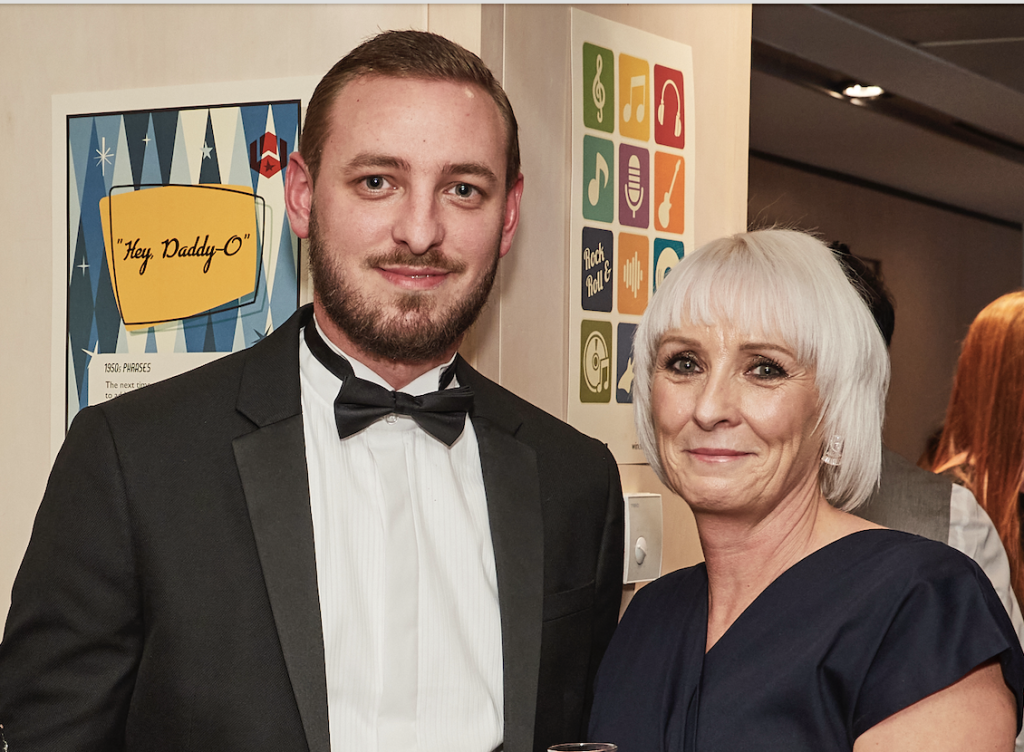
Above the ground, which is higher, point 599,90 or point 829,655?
point 599,90

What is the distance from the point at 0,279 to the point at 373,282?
91cm

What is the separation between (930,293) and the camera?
786 centimetres

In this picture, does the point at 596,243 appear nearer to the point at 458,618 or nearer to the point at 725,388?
the point at 725,388

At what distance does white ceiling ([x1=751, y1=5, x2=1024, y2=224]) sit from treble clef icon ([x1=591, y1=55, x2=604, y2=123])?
1878 millimetres

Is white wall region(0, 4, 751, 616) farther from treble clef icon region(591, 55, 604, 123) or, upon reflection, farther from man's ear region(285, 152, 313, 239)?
man's ear region(285, 152, 313, 239)

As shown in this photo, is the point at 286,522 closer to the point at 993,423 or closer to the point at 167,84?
the point at 167,84

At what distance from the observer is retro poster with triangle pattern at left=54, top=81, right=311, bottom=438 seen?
1.94 metres

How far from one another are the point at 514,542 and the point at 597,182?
0.80 m

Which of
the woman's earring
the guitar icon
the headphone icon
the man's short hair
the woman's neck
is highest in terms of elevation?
the headphone icon

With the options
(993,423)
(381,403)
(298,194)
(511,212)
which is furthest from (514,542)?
(993,423)

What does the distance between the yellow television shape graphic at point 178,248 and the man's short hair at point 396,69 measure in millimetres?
309

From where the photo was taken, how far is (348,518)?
159 centimetres

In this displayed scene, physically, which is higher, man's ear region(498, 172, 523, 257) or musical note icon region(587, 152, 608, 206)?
musical note icon region(587, 152, 608, 206)

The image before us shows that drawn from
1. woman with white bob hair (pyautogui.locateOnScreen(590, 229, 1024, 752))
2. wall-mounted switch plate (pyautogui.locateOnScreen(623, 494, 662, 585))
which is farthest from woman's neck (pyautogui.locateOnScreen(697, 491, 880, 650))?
wall-mounted switch plate (pyautogui.locateOnScreen(623, 494, 662, 585))
